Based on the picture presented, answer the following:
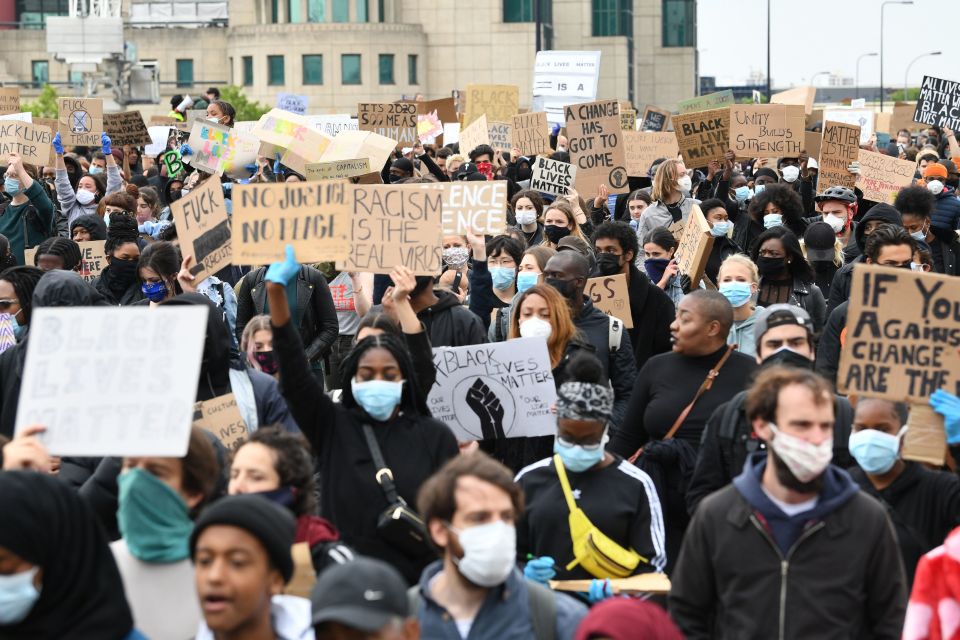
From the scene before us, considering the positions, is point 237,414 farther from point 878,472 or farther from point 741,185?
point 741,185

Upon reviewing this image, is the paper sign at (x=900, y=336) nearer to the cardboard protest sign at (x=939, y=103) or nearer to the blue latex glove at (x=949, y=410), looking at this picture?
the blue latex glove at (x=949, y=410)

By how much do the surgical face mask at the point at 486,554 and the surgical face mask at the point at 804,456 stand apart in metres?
0.86

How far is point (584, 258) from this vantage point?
798 cm

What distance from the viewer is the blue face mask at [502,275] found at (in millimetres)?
9039

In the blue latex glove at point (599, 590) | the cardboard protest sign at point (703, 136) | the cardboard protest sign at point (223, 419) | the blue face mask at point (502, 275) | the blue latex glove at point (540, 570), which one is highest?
the cardboard protest sign at point (703, 136)

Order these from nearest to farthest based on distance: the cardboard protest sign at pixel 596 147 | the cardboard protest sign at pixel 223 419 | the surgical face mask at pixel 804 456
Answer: the surgical face mask at pixel 804 456
the cardboard protest sign at pixel 223 419
the cardboard protest sign at pixel 596 147

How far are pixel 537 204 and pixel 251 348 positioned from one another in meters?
4.92

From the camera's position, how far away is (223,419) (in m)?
6.63

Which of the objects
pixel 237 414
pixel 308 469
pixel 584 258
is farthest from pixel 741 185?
pixel 308 469

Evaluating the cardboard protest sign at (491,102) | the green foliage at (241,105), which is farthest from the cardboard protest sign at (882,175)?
the green foliage at (241,105)

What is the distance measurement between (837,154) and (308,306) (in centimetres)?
679

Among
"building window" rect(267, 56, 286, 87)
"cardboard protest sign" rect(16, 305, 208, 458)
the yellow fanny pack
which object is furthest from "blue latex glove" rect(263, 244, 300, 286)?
"building window" rect(267, 56, 286, 87)

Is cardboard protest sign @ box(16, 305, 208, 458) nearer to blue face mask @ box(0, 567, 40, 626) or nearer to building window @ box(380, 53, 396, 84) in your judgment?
blue face mask @ box(0, 567, 40, 626)

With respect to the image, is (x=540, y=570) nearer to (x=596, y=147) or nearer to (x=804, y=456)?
(x=804, y=456)
